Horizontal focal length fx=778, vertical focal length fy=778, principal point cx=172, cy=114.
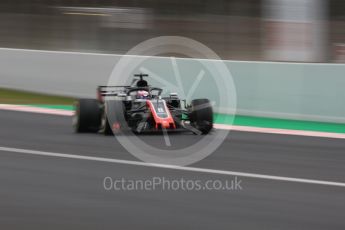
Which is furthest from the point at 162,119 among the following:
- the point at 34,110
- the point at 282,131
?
the point at 34,110

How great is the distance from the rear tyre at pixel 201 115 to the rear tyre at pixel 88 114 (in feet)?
4.26

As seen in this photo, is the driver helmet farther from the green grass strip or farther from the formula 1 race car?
the green grass strip

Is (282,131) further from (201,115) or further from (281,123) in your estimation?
(201,115)

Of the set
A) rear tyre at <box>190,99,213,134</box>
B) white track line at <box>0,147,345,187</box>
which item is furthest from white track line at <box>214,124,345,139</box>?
white track line at <box>0,147,345,187</box>

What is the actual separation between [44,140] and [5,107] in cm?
418

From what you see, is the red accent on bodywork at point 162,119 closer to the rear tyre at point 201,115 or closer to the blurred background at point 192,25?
the rear tyre at point 201,115

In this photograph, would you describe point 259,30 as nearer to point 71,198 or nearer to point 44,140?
point 44,140

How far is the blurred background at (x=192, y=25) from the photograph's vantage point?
1330 centimetres

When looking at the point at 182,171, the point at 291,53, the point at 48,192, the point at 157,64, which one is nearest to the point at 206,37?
the point at 157,64

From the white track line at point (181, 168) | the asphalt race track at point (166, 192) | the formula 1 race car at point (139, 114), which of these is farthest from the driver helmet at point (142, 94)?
the white track line at point (181, 168)

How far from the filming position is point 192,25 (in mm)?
15398

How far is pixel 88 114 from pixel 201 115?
→ 1.54 metres

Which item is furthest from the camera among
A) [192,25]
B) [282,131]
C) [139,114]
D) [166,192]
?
[192,25]

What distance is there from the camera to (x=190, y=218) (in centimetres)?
628
